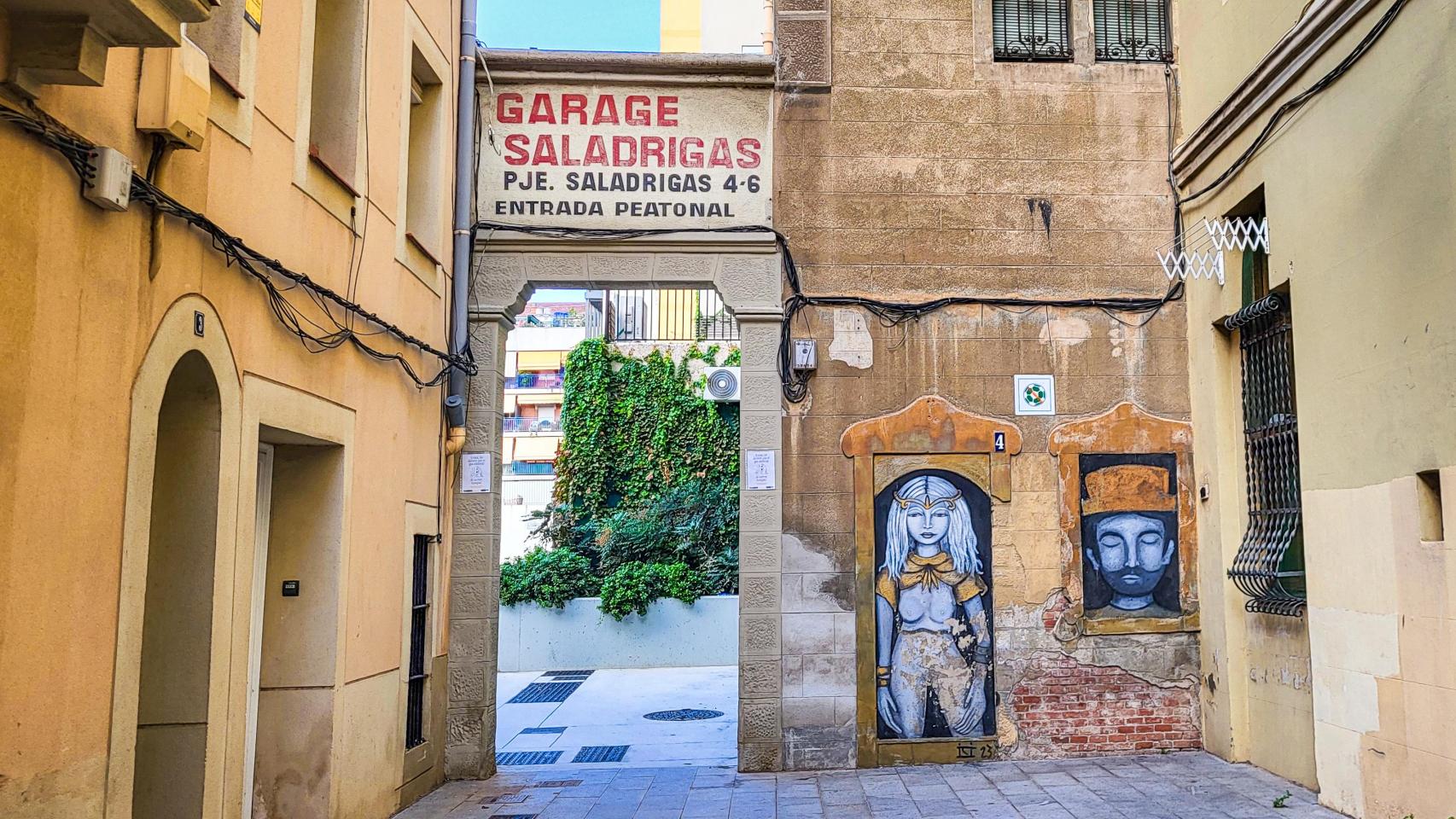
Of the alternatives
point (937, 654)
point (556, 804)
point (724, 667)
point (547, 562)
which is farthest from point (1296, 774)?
point (547, 562)

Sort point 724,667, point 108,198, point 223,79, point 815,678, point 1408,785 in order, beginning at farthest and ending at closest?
point 724,667 → point 815,678 → point 1408,785 → point 223,79 → point 108,198

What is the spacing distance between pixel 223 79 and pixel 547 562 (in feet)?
40.4

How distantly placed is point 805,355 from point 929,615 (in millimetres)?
2253

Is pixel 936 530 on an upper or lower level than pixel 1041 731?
upper

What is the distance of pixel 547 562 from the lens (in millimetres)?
16688

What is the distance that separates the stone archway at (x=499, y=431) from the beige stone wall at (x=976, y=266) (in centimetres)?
22

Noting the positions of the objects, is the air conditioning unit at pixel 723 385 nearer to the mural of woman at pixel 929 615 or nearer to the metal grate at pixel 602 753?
the metal grate at pixel 602 753

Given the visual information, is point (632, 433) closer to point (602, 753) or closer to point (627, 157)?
point (602, 753)

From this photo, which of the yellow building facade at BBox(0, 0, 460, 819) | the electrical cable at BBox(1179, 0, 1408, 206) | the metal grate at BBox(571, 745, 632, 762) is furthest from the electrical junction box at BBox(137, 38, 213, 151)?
the metal grate at BBox(571, 745, 632, 762)

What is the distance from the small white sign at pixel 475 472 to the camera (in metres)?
8.80

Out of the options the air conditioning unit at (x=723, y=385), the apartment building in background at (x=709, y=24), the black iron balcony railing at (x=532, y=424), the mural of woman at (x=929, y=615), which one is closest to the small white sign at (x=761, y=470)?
the mural of woman at (x=929, y=615)

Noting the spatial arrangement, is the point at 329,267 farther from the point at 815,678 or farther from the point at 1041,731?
the point at 1041,731

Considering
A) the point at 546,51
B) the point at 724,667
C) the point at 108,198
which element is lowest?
the point at 724,667

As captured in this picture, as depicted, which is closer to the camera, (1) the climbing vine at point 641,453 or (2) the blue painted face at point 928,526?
(2) the blue painted face at point 928,526
